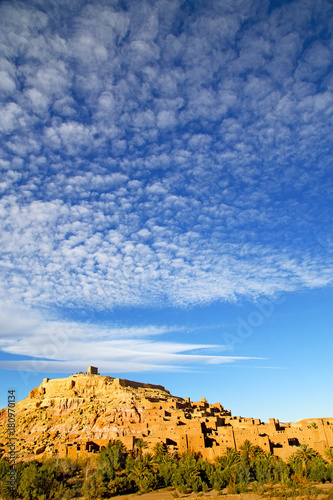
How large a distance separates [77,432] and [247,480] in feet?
124

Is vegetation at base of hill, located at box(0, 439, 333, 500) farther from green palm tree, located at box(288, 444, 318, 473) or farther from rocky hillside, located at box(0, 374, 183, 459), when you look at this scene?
rocky hillside, located at box(0, 374, 183, 459)

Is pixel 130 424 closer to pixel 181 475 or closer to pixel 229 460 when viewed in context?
pixel 181 475

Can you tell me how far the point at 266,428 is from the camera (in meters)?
53.4

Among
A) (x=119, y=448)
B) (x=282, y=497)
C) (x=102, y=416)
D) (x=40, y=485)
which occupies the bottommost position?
(x=282, y=497)

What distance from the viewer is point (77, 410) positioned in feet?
258

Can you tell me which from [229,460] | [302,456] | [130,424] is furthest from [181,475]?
[130,424]

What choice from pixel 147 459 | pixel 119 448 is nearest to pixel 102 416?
pixel 119 448

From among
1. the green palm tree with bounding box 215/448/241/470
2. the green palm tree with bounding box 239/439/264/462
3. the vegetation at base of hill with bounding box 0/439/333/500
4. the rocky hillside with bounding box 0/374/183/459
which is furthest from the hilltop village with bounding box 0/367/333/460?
the vegetation at base of hill with bounding box 0/439/333/500

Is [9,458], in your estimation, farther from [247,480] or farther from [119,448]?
[247,480]

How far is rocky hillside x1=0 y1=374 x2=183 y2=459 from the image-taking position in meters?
69.2

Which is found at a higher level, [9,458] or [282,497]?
[9,458]

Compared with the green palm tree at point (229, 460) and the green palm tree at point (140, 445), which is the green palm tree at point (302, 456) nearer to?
the green palm tree at point (229, 460)

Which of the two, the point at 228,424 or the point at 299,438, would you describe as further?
the point at 228,424

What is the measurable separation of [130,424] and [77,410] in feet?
54.8
